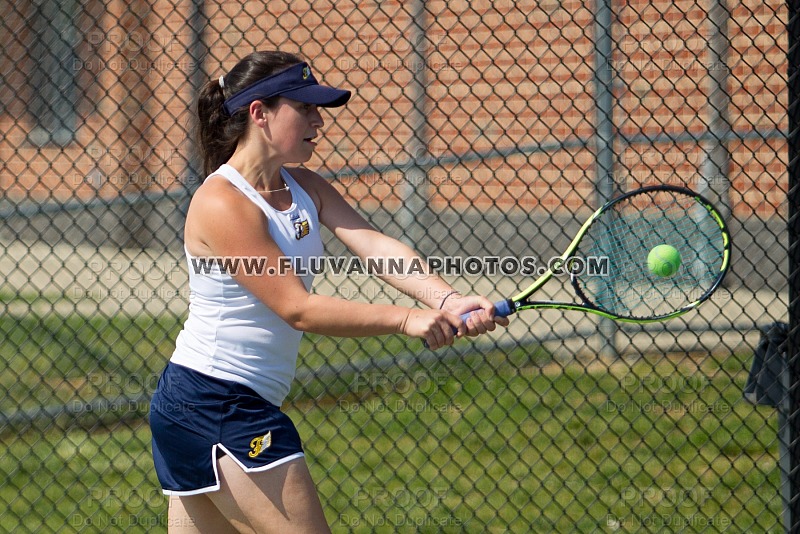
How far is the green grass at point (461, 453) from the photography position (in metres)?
4.06

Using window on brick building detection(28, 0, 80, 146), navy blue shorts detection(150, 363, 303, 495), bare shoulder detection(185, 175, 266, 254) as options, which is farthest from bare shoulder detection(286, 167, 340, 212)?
window on brick building detection(28, 0, 80, 146)

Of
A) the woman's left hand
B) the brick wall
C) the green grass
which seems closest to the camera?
the woman's left hand

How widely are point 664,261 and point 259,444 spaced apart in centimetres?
138

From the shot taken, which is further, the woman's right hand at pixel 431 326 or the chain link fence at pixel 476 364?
the chain link fence at pixel 476 364

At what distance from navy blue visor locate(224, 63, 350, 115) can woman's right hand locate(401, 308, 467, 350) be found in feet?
1.93

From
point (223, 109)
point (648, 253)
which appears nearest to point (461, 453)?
point (648, 253)

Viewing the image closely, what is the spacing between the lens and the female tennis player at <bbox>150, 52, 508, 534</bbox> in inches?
91.6

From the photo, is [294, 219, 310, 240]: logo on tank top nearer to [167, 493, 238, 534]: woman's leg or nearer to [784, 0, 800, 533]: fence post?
[167, 493, 238, 534]: woman's leg

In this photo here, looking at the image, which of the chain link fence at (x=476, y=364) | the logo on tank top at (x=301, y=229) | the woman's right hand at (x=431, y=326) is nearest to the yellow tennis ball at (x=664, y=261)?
the chain link fence at (x=476, y=364)

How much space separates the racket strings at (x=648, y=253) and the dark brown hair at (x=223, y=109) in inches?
45.5

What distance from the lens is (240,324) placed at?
2.43m

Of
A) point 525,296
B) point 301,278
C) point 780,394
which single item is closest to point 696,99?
point 780,394

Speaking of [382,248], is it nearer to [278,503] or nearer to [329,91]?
[329,91]

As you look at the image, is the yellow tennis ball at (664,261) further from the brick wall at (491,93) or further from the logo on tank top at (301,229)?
the brick wall at (491,93)
